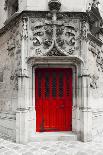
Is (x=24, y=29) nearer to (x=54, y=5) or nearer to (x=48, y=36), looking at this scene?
(x=48, y=36)

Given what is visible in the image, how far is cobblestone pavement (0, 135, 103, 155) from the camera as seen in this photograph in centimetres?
508

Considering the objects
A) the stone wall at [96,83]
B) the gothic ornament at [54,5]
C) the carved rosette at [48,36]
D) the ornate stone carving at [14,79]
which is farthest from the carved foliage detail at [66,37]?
the ornate stone carving at [14,79]

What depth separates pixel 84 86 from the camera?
607 cm

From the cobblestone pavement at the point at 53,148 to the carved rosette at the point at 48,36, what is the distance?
2.97 meters

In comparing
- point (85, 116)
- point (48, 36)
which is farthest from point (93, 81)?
point (48, 36)

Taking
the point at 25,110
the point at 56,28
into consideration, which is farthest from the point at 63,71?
the point at 25,110

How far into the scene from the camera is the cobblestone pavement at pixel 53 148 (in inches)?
200

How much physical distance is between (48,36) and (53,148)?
363 cm

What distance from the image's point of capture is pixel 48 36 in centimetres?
606

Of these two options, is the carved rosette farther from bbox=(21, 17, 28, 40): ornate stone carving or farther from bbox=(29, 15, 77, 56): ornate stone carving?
bbox=(21, 17, 28, 40): ornate stone carving

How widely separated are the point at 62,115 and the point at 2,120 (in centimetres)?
233

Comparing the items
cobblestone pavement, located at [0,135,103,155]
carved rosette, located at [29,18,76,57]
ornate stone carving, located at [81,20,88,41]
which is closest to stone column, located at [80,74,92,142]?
cobblestone pavement, located at [0,135,103,155]

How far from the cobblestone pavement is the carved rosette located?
2.97 m

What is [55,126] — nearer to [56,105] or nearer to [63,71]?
[56,105]
